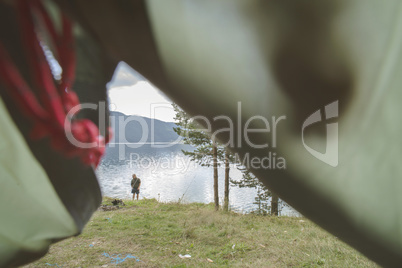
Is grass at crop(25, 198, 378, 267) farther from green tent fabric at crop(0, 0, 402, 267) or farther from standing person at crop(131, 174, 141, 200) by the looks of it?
standing person at crop(131, 174, 141, 200)

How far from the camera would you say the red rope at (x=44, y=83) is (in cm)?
41

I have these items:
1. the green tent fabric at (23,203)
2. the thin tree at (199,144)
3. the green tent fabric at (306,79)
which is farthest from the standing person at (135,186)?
the green tent fabric at (306,79)

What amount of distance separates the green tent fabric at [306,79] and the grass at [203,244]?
3062 millimetres

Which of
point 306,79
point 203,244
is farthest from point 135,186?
point 306,79

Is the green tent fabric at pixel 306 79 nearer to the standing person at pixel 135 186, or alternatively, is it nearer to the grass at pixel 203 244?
the grass at pixel 203 244

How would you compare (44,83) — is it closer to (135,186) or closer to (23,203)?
(23,203)

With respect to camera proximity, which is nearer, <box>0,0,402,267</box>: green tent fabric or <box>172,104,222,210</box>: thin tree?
<box>0,0,402,267</box>: green tent fabric

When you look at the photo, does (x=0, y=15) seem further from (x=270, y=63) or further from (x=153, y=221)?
(x=153, y=221)

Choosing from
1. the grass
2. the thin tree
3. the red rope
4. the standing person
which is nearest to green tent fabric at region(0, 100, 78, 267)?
the red rope

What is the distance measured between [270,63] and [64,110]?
1.06 ft

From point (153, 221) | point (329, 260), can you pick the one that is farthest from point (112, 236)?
point (329, 260)

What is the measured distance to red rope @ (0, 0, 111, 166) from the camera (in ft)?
1.33

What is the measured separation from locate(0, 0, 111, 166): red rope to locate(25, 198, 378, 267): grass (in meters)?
3.21

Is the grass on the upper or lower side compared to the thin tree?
lower
